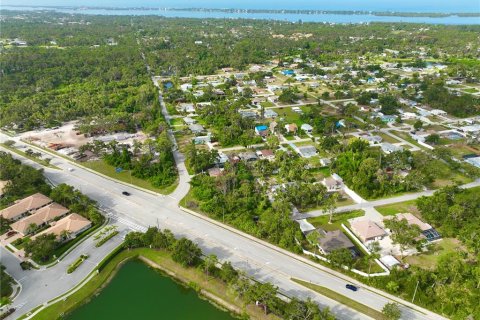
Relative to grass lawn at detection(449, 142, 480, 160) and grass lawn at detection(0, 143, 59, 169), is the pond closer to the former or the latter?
grass lawn at detection(0, 143, 59, 169)

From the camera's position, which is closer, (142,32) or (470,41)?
(470,41)

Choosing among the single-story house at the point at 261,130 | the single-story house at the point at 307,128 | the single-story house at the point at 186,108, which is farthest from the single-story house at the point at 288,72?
the single-story house at the point at 261,130

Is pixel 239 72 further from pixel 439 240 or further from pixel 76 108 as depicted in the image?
pixel 439 240

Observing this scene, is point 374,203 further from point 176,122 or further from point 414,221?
point 176,122

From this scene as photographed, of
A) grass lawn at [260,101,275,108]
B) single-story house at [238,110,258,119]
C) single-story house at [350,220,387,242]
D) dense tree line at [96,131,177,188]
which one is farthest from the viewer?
grass lawn at [260,101,275,108]

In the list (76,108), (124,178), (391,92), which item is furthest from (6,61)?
(391,92)

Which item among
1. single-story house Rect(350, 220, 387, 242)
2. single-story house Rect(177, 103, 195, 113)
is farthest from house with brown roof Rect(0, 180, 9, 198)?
single-story house Rect(350, 220, 387, 242)
